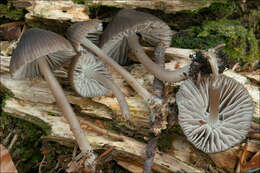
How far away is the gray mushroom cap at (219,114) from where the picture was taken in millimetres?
2209

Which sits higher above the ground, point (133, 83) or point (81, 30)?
point (81, 30)

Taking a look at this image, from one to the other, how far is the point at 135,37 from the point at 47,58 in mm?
1082

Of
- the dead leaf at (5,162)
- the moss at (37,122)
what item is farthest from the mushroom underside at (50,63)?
the dead leaf at (5,162)

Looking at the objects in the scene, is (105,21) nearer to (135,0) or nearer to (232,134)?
(135,0)

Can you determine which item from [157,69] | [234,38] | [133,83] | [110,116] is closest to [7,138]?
[110,116]

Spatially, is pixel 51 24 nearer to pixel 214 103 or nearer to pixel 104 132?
pixel 104 132

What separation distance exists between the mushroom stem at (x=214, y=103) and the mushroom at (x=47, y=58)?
1279mm

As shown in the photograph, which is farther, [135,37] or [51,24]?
[51,24]

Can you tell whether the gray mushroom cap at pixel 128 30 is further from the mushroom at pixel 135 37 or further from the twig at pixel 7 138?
the twig at pixel 7 138

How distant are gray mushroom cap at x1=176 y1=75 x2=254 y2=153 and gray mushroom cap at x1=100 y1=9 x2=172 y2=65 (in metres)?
0.68

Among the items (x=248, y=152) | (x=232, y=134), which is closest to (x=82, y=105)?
(x=232, y=134)

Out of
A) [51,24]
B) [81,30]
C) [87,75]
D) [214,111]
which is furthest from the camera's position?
[51,24]

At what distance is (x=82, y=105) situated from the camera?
2811 millimetres

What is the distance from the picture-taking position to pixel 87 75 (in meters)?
2.79
